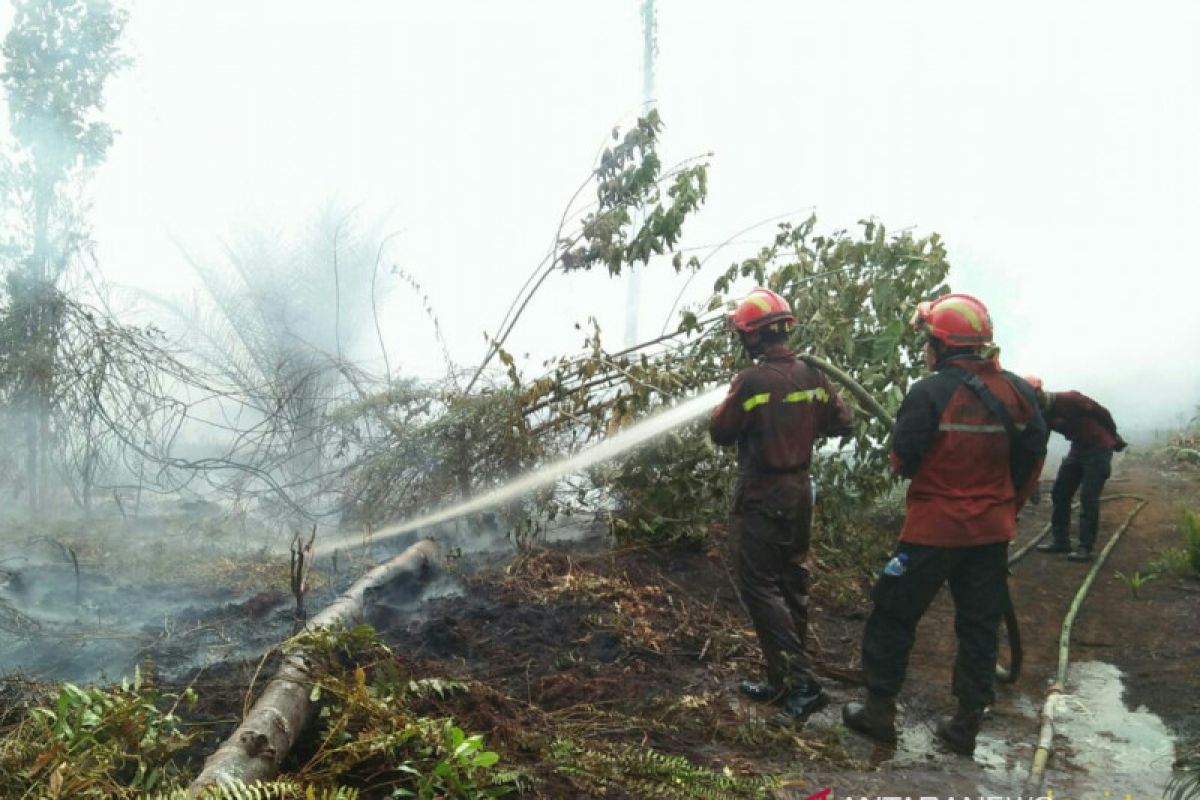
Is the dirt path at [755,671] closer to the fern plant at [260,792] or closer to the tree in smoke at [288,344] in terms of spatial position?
the fern plant at [260,792]

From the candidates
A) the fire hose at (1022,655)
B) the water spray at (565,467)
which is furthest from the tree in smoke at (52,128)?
the fire hose at (1022,655)

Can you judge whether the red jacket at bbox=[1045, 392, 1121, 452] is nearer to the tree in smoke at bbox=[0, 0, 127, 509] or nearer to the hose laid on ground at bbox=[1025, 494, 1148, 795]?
the hose laid on ground at bbox=[1025, 494, 1148, 795]

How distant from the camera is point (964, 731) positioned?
4.09 metres

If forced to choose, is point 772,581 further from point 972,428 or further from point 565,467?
point 565,467

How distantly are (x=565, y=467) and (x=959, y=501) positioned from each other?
3.38 metres

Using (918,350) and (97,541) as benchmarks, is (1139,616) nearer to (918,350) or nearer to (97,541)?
(918,350)

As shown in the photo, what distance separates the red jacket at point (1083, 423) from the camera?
7.80 metres

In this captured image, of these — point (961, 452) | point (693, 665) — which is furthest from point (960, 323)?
point (693, 665)

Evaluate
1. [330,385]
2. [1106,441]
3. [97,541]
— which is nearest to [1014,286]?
[1106,441]

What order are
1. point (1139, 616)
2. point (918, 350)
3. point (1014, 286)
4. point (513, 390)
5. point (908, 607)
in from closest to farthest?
point (908, 607)
point (1139, 616)
point (513, 390)
point (918, 350)
point (1014, 286)

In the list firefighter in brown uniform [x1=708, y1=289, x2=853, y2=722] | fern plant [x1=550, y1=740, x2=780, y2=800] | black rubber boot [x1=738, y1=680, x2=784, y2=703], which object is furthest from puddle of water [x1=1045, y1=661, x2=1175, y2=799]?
fern plant [x1=550, y1=740, x2=780, y2=800]

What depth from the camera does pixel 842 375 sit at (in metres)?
5.25

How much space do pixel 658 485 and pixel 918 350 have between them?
92.1 inches

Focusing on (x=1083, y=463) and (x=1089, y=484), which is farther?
(x=1083, y=463)
